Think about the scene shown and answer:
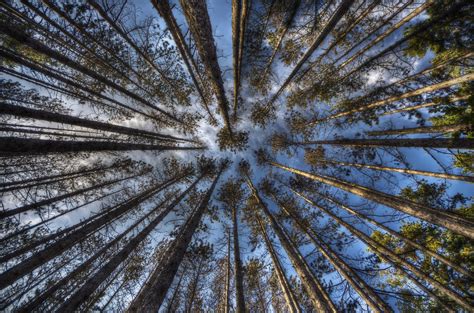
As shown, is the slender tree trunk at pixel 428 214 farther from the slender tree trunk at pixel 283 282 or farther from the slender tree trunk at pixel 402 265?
the slender tree trunk at pixel 283 282

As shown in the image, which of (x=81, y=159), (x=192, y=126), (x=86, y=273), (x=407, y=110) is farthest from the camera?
(x=192, y=126)

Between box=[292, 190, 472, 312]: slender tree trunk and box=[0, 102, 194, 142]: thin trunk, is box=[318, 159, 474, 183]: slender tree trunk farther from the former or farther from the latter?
box=[0, 102, 194, 142]: thin trunk

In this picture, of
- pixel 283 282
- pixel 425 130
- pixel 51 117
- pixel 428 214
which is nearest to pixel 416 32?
pixel 425 130

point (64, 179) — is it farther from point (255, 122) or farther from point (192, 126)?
point (255, 122)

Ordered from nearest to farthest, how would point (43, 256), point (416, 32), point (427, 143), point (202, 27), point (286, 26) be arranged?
point (43, 256), point (202, 27), point (427, 143), point (416, 32), point (286, 26)

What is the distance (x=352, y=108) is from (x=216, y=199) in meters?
10.7

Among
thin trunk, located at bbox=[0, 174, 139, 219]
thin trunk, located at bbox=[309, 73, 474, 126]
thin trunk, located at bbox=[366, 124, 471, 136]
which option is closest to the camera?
thin trunk, located at bbox=[309, 73, 474, 126]

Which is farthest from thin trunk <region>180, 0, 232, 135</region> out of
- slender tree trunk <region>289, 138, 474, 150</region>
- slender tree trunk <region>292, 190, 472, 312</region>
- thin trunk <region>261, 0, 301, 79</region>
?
slender tree trunk <region>292, 190, 472, 312</region>

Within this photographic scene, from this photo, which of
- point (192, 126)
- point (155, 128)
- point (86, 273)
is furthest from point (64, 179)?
point (192, 126)

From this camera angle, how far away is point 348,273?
7.06 meters

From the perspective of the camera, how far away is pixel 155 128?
49.3 ft

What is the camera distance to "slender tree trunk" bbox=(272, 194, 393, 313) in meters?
5.59

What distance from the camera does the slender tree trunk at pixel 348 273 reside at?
5.59m

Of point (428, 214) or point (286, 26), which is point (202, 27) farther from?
point (428, 214)
